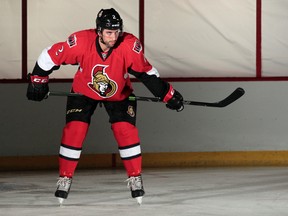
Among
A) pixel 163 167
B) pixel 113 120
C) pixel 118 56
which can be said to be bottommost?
pixel 163 167

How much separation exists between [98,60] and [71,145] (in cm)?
58

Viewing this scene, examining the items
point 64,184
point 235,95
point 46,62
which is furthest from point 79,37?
point 235,95

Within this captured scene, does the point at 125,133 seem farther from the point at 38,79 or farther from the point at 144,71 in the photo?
the point at 38,79

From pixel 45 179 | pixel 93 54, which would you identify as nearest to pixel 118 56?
pixel 93 54

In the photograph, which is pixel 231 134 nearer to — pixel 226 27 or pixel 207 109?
pixel 207 109

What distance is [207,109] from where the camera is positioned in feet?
33.2

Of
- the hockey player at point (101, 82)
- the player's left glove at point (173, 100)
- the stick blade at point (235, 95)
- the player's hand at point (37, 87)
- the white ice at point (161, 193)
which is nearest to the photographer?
the white ice at point (161, 193)

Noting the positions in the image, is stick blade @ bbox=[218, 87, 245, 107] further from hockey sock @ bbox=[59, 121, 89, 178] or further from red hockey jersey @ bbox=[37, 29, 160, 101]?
hockey sock @ bbox=[59, 121, 89, 178]

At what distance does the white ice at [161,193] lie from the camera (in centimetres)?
657

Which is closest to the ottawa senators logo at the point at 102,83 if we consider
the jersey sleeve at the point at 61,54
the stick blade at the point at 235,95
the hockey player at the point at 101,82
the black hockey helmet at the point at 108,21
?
the hockey player at the point at 101,82

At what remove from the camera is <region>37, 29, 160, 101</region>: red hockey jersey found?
6676 millimetres

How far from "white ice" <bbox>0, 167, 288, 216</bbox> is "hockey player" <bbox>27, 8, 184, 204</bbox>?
0.84 ft

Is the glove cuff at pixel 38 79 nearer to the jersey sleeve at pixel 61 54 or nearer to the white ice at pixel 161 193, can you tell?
the jersey sleeve at pixel 61 54

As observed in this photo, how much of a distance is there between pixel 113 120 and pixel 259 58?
3847mm
